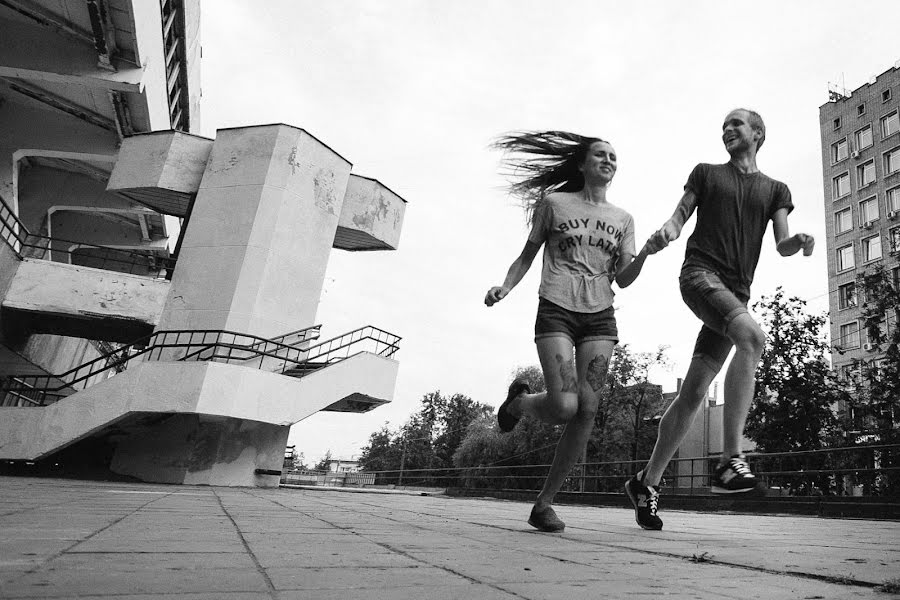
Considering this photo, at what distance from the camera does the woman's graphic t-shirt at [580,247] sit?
388 cm

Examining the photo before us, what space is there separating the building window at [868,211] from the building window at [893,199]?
793 mm

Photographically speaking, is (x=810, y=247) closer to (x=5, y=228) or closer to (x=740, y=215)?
(x=740, y=215)

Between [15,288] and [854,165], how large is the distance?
45.8 meters

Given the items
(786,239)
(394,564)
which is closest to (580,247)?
(786,239)

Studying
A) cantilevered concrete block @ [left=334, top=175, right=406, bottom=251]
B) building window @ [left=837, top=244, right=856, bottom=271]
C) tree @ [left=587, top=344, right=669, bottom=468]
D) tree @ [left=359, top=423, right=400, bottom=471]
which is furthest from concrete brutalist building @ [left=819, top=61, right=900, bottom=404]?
tree @ [left=359, top=423, right=400, bottom=471]

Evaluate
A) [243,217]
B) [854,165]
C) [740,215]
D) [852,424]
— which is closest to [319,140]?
[243,217]

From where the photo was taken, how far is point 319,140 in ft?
58.5

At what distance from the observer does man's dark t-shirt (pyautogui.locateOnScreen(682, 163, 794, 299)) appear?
3729mm

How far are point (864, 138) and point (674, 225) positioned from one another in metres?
46.2

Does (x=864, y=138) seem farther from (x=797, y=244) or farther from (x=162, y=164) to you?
(x=797, y=244)

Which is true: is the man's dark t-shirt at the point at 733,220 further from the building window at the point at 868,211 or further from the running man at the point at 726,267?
the building window at the point at 868,211

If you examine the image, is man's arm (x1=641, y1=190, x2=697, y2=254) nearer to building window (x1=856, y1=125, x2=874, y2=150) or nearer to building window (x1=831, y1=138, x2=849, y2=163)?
building window (x1=856, y1=125, x2=874, y2=150)

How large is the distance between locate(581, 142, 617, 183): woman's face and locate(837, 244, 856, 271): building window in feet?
140

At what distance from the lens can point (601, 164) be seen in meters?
4.26
